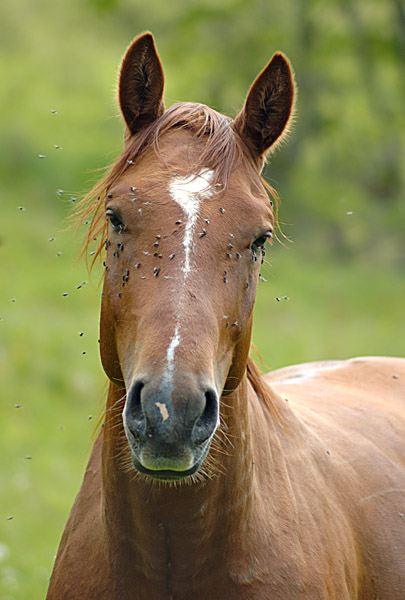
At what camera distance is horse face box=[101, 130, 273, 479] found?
2.34 meters

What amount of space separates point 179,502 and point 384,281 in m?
20.4

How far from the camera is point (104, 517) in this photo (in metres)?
3.07

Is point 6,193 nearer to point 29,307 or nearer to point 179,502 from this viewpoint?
point 29,307

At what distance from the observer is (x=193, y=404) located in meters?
2.31

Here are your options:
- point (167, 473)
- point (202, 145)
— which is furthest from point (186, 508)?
point (202, 145)

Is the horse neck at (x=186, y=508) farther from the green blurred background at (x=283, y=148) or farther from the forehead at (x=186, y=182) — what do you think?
the green blurred background at (x=283, y=148)

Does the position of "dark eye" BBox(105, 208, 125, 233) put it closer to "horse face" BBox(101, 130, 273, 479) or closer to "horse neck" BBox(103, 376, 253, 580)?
"horse face" BBox(101, 130, 273, 479)

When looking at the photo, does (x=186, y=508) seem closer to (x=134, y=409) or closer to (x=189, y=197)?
(x=134, y=409)

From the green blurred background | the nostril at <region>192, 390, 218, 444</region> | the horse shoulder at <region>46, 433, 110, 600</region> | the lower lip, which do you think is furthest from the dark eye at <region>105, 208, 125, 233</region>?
the green blurred background

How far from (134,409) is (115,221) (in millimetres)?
793

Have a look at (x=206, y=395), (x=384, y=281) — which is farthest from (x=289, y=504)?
(x=384, y=281)

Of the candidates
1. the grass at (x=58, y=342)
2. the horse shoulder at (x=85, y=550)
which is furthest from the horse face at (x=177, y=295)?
the grass at (x=58, y=342)

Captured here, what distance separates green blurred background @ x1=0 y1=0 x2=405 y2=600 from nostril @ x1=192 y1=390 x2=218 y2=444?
14126mm

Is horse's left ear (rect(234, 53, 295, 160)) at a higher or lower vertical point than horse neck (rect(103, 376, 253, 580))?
higher
